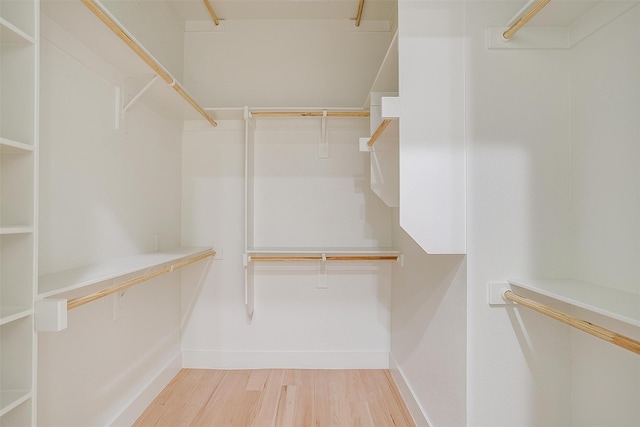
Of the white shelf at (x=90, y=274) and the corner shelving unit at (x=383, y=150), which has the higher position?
the corner shelving unit at (x=383, y=150)

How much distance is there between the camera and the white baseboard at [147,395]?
1746 mm

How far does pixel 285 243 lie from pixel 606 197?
1924 millimetres

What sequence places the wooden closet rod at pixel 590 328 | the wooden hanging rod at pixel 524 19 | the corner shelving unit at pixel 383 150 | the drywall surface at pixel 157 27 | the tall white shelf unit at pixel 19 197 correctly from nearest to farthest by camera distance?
the wooden closet rod at pixel 590 328 < the tall white shelf unit at pixel 19 197 < the wooden hanging rod at pixel 524 19 < the drywall surface at pixel 157 27 < the corner shelving unit at pixel 383 150

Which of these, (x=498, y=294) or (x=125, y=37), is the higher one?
(x=125, y=37)

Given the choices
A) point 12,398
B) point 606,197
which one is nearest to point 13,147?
point 12,398

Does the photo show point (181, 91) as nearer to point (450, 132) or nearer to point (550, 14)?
point (450, 132)

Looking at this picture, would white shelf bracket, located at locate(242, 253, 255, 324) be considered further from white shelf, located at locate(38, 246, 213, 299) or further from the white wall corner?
the white wall corner

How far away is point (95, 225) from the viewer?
5.03 feet

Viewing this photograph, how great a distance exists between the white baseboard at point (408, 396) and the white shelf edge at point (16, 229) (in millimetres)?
1873

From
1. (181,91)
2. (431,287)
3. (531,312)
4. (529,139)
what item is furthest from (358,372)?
(181,91)

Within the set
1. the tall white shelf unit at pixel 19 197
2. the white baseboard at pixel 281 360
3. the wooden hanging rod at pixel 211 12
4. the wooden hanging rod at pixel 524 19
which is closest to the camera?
the tall white shelf unit at pixel 19 197

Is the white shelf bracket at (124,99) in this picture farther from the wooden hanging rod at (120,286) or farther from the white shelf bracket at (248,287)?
the white shelf bracket at (248,287)

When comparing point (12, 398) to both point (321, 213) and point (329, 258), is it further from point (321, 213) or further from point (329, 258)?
point (321, 213)

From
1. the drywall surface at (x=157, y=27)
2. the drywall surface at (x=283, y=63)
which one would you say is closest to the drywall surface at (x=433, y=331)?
the drywall surface at (x=283, y=63)
